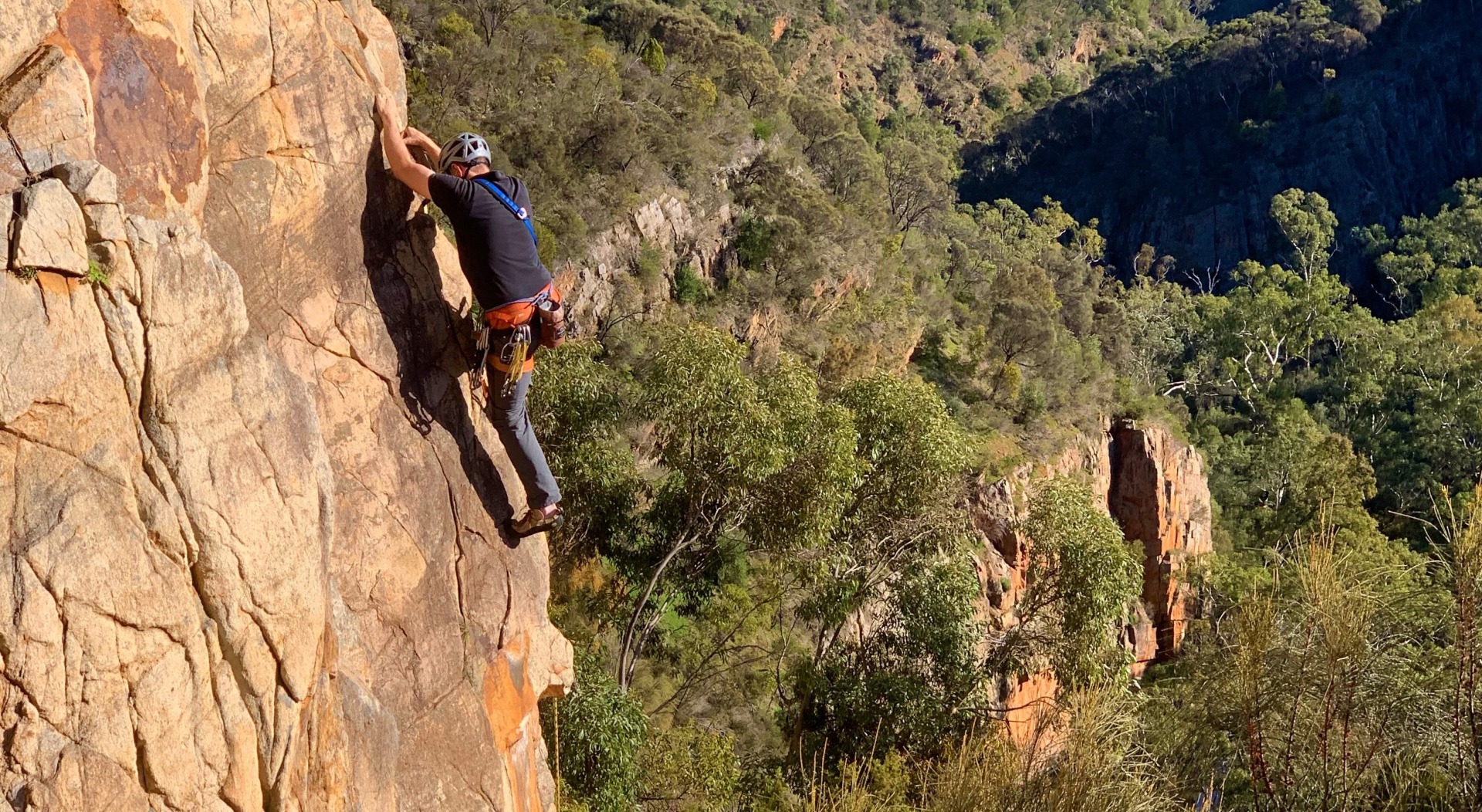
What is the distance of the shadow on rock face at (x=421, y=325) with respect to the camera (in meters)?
7.05

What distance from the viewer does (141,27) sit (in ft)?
18.0

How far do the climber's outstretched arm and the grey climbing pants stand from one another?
4.94 feet

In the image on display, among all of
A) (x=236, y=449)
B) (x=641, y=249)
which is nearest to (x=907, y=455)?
(x=236, y=449)

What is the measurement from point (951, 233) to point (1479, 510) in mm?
54319

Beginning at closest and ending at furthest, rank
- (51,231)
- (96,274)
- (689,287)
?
(51,231) → (96,274) → (689,287)

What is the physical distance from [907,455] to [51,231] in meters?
12.8

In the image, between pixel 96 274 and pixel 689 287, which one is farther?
pixel 689 287

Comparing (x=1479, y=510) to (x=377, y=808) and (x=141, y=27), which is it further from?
(x=141, y=27)

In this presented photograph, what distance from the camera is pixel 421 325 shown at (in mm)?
7297

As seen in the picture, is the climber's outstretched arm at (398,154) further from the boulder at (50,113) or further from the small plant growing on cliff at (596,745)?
the small plant growing on cliff at (596,745)

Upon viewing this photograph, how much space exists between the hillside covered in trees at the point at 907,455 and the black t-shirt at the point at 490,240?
3249 mm

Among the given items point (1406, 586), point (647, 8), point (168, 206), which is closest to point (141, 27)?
point (168, 206)

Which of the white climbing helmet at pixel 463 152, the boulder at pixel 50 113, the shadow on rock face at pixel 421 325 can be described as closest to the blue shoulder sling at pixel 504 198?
the white climbing helmet at pixel 463 152

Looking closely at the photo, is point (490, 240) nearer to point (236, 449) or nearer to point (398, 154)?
point (398, 154)
